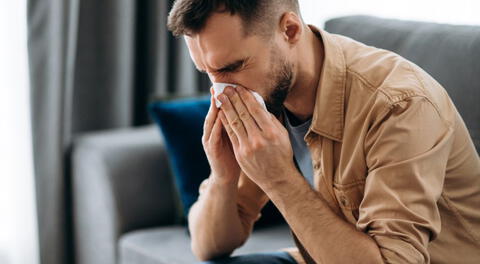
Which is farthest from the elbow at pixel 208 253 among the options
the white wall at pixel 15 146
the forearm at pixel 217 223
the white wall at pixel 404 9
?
the white wall at pixel 404 9

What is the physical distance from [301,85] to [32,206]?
4.37 feet

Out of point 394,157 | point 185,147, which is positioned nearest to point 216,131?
point 394,157

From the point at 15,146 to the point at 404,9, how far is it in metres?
1.44

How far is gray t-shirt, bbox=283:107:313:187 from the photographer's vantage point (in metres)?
1.51

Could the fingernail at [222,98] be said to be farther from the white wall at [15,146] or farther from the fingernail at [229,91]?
the white wall at [15,146]

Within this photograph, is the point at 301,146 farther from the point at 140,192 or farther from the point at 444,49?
the point at 140,192

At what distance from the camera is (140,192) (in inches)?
88.0

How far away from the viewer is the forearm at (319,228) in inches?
49.8

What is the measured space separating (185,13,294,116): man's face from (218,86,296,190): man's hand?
1.3 inches

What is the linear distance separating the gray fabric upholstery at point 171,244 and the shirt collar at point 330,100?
2.07ft

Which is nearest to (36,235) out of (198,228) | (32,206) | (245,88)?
(32,206)

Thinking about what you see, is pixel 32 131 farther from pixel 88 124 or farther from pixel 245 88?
pixel 245 88

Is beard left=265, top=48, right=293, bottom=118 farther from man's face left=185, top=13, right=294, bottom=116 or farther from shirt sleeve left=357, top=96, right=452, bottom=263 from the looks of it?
shirt sleeve left=357, top=96, right=452, bottom=263

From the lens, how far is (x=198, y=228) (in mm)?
1659
